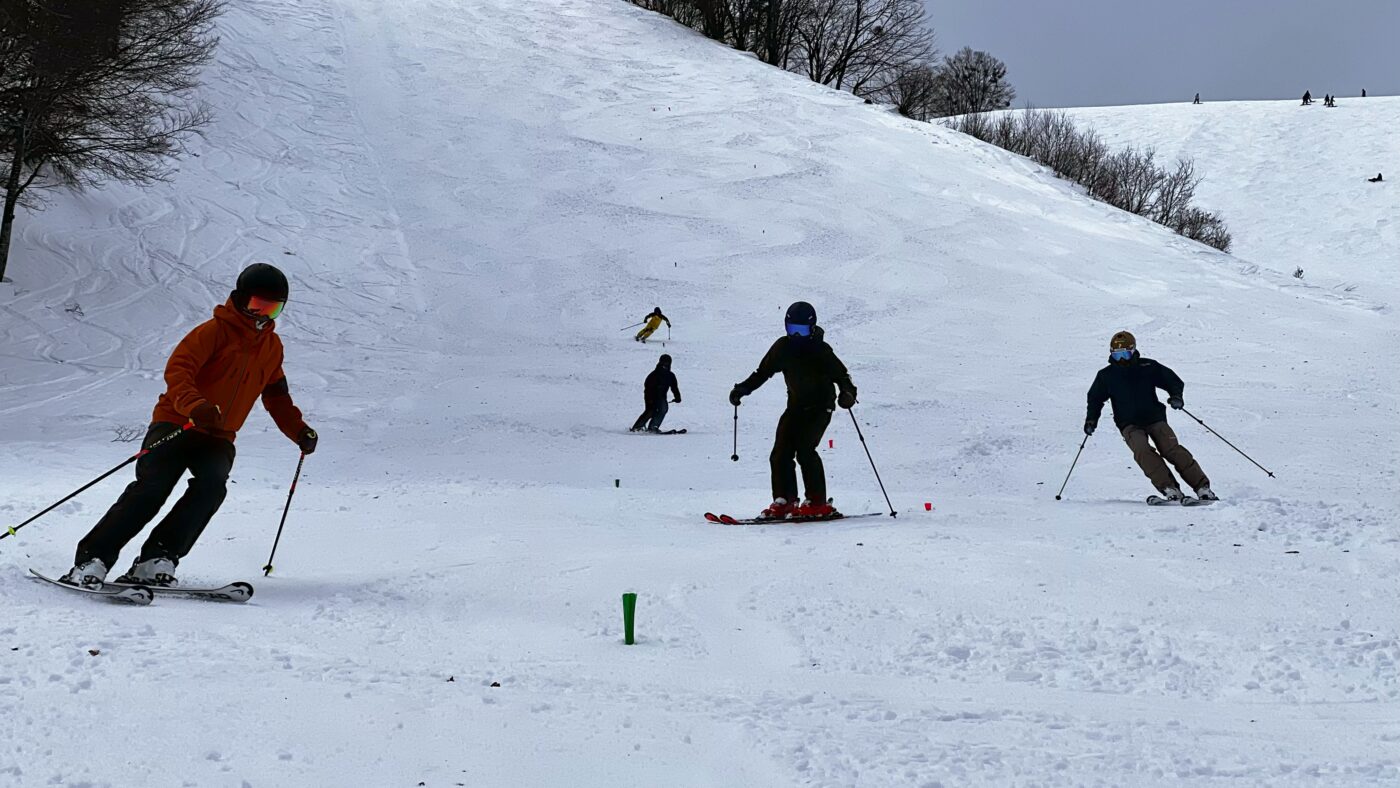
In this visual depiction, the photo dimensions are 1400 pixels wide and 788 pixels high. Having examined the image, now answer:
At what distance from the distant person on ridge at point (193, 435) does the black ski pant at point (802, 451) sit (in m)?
4.42

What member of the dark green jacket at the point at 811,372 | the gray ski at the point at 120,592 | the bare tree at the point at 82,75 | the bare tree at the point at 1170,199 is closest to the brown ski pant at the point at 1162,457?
the dark green jacket at the point at 811,372

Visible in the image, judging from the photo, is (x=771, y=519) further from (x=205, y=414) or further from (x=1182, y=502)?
(x=205, y=414)

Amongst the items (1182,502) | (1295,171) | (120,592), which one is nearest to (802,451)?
(1182,502)

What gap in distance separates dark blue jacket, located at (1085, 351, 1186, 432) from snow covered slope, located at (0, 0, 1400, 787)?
804 millimetres

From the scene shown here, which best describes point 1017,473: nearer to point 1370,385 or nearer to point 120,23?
point 1370,385

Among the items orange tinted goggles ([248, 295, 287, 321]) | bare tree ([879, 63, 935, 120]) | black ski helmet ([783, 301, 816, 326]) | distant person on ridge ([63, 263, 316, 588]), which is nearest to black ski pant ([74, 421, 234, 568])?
distant person on ridge ([63, 263, 316, 588])

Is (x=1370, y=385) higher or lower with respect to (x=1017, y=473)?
higher

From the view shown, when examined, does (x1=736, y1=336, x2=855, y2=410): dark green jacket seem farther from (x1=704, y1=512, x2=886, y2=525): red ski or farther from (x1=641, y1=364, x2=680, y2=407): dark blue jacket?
(x1=641, y1=364, x2=680, y2=407): dark blue jacket

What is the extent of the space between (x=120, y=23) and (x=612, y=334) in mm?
9999

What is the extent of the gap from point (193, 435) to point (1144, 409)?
25.8 feet

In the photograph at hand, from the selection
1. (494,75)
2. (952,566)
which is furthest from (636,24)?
(952,566)

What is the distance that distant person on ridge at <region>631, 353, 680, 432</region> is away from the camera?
1580 cm

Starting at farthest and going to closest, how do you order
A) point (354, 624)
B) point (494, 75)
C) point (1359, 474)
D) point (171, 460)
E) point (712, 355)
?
point (494, 75) → point (712, 355) → point (1359, 474) → point (171, 460) → point (354, 624)

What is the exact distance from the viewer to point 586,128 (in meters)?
35.8
